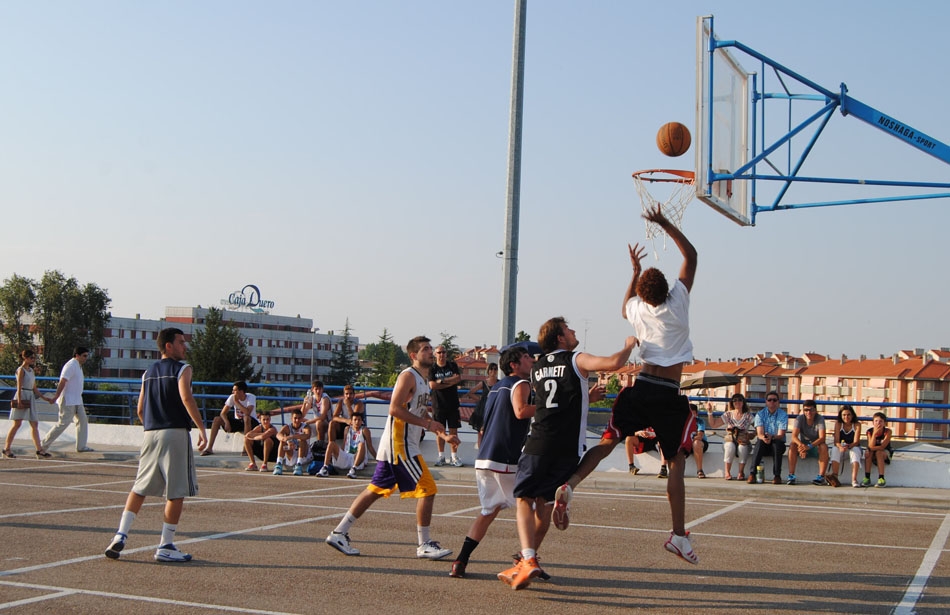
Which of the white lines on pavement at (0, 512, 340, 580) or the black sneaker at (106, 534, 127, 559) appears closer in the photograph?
the white lines on pavement at (0, 512, 340, 580)

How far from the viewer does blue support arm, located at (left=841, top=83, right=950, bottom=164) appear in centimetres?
1543

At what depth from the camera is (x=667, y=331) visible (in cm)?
738

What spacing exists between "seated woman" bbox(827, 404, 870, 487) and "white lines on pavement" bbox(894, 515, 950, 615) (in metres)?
4.31

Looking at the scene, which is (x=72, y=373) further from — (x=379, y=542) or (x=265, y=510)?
(x=379, y=542)

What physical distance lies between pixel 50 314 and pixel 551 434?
10403 cm

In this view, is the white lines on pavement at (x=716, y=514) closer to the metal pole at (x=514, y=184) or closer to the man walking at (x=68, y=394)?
the metal pole at (x=514, y=184)

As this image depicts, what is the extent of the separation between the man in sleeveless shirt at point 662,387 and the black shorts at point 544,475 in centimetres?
11

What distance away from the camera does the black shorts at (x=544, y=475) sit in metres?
7.20

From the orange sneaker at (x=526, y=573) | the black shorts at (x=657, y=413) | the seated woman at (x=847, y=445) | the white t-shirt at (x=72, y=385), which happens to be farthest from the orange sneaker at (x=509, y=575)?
the white t-shirt at (x=72, y=385)

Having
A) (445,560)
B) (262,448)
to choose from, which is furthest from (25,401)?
(445,560)

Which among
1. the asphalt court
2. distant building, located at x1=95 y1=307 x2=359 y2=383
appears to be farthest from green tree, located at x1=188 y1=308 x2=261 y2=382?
the asphalt court

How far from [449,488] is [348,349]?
12697cm

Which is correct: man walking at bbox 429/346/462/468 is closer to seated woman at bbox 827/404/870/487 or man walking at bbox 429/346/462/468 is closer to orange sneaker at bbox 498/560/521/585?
seated woman at bbox 827/404/870/487

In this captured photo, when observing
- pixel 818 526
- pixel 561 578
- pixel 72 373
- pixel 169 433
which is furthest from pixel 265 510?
pixel 72 373
